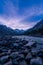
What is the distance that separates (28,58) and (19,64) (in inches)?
21.0

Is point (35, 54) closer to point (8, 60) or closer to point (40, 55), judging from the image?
point (40, 55)

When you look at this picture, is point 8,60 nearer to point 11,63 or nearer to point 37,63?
A: point 11,63

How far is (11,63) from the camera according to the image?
18.5ft

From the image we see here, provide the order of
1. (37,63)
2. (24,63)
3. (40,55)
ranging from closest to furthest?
(37,63)
(24,63)
(40,55)

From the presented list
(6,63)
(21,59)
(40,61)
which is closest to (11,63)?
(6,63)

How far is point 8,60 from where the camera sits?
242 inches

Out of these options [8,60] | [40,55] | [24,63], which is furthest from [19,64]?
[40,55]

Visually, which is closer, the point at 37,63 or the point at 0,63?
the point at 37,63

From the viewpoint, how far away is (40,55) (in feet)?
20.5

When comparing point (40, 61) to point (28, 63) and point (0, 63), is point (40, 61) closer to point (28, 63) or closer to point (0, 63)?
point (28, 63)

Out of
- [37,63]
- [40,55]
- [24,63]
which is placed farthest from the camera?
[40,55]

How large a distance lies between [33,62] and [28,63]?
1.21ft

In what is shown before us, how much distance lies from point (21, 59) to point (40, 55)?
792mm

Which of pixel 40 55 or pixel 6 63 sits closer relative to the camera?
pixel 6 63
